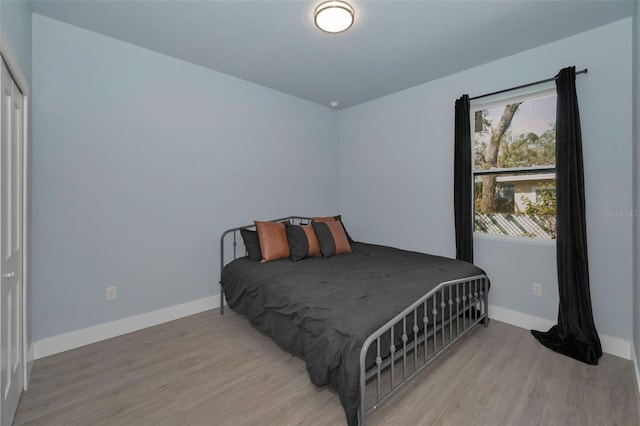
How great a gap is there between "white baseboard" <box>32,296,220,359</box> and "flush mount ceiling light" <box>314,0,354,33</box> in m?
2.88

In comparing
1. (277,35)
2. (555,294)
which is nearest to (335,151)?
(277,35)

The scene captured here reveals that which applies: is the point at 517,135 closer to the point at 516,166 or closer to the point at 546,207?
the point at 516,166

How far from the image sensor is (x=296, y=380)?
2.10 metres

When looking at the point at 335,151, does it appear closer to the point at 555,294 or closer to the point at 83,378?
the point at 555,294

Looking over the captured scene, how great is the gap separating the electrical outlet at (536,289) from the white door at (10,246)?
3810mm

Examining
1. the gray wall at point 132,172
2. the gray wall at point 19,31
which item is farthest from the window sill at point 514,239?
the gray wall at point 19,31

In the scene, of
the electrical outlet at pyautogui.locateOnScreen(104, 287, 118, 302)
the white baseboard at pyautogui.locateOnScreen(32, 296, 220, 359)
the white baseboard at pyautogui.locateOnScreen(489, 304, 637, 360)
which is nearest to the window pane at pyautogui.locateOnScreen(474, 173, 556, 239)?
the white baseboard at pyautogui.locateOnScreen(489, 304, 637, 360)

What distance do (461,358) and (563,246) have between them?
1.26 metres

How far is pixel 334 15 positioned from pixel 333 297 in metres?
1.93

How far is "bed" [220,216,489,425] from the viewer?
170 cm

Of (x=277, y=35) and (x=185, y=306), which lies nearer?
(x=277, y=35)

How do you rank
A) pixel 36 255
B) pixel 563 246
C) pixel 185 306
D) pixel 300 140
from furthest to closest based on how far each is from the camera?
pixel 300 140
pixel 185 306
pixel 563 246
pixel 36 255

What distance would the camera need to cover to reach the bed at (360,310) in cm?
170

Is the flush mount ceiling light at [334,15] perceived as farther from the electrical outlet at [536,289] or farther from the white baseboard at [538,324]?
the white baseboard at [538,324]
